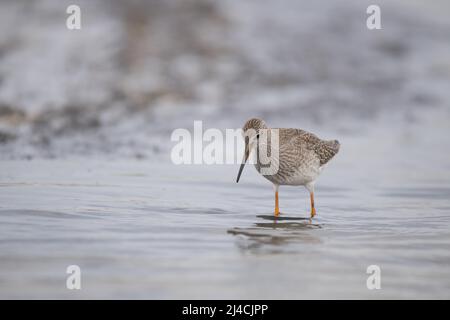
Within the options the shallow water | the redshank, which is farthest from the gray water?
the redshank

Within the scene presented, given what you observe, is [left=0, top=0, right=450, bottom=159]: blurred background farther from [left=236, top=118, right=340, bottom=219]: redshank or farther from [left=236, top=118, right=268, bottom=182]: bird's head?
[left=236, top=118, right=268, bottom=182]: bird's head

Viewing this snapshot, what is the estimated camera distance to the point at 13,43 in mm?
16422

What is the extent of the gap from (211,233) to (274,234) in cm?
66

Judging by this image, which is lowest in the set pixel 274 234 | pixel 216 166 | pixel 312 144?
pixel 274 234

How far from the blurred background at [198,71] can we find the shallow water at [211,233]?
2.31 meters

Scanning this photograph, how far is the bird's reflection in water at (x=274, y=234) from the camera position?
7.06 meters

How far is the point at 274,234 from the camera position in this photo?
7.55 metres

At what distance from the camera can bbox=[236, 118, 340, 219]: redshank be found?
28.3ft

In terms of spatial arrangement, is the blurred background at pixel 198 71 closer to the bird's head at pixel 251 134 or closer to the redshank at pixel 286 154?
the redshank at pixel 286 154

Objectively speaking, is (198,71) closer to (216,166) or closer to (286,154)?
(216,166)

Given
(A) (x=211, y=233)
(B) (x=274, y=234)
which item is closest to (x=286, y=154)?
(B) (x=274, y=234)

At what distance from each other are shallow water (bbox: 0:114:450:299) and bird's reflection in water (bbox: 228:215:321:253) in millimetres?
12
